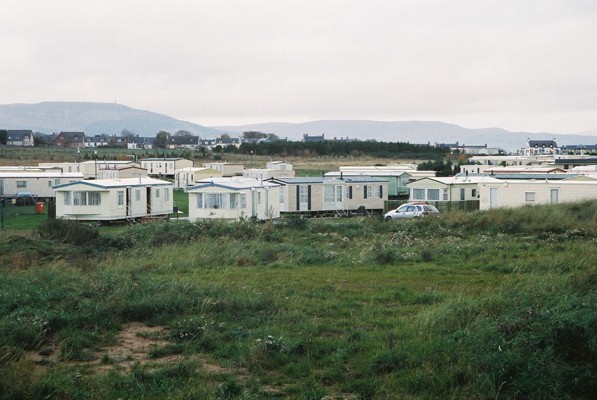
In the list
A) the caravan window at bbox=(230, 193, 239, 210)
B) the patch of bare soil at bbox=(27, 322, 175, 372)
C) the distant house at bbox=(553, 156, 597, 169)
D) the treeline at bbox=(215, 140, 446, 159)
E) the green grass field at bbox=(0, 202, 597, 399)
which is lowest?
the patch of bare soil at bbox=(27, 322, 175, 372)

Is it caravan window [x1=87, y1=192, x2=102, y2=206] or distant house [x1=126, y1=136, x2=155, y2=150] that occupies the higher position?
distant house [x1=126, y1=136, x2=155, y2=150]

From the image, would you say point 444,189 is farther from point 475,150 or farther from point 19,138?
point 19,138

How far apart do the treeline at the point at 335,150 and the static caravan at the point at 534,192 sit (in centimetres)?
5769

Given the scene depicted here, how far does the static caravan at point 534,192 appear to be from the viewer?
97.9 ft

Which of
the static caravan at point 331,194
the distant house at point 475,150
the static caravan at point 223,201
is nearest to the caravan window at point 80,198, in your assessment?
the static caravan at point 223,201

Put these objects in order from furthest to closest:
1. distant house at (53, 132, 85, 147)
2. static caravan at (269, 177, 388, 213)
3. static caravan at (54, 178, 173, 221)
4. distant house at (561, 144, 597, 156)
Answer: distant house at (53, 132, 85, 147)
distant house at (561, 144, 597, 156)
static caravan at (269, 177, 388, 213)
static caravan at (54, 178, 173, 221)

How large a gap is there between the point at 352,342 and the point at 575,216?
717 inches

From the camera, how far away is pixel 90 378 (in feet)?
24.2

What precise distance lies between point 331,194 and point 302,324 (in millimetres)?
26367

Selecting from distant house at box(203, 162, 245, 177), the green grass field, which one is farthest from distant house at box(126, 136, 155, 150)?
the green grass field

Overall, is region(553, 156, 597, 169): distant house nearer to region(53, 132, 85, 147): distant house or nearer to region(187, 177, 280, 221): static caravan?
region(187, 177, 280, 221): static caravan

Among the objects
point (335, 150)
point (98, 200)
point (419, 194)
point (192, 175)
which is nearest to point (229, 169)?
point (192, 175)

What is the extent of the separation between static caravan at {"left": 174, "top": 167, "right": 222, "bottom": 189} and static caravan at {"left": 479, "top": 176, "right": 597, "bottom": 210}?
21.5 meters

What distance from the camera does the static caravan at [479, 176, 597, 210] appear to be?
Result: 2983 cm
